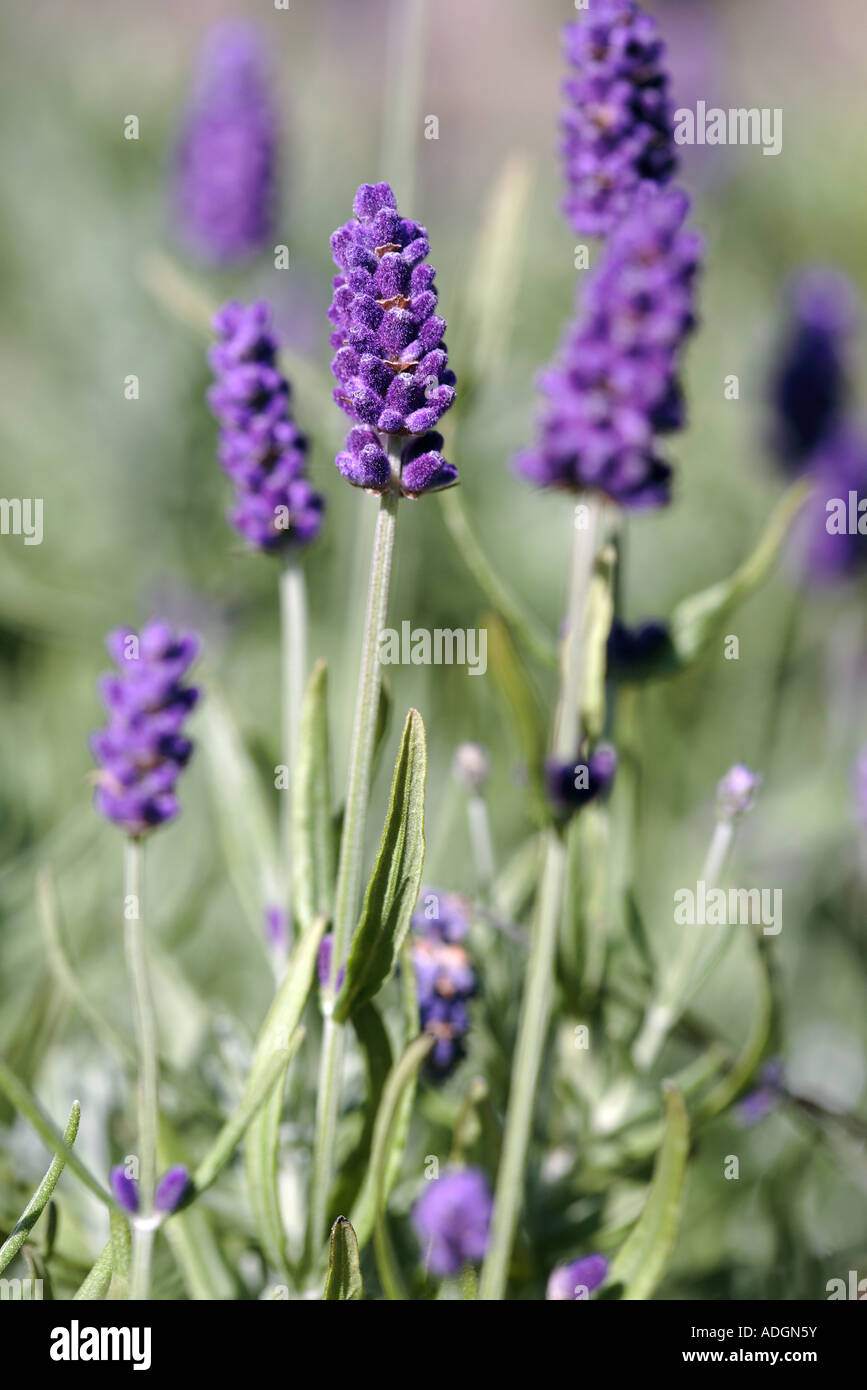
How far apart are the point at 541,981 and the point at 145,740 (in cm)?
44

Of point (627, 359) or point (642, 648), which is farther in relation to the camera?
point (642, 648)

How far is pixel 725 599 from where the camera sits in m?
1.38

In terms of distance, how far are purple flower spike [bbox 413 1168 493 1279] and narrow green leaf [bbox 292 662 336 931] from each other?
0.32 meters

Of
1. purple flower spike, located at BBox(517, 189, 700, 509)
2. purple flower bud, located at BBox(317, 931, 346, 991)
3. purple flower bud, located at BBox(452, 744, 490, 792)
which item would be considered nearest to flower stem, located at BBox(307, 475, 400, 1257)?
purple flower bud, located at BBox(317, 931, 346, 991)

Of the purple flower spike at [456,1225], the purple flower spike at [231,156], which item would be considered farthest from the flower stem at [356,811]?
the purple flower spike at [231,156]

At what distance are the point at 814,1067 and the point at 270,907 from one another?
3.63 ft

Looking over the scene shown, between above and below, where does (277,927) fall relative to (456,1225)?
above

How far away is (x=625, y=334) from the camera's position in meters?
1.17

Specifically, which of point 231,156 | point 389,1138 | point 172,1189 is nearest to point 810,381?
point 231,156

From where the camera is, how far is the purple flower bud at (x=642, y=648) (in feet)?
4.70

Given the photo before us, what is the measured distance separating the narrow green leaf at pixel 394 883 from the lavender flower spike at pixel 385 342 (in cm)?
21

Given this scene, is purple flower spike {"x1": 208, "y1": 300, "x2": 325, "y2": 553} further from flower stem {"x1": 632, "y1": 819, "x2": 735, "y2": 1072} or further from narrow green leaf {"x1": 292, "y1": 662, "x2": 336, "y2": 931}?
flower stem {"x1": 632, "y1": 819, "x2": 735, "y2": 1072}

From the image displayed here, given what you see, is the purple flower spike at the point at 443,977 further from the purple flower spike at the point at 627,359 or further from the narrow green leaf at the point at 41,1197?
the purple flower spike at the point at 627,359

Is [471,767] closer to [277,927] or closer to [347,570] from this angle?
[277,927]
